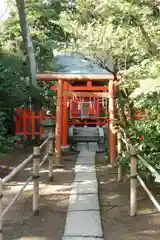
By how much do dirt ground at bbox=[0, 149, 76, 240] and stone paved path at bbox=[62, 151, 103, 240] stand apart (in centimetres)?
12

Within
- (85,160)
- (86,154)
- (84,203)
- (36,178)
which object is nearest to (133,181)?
(84,203)

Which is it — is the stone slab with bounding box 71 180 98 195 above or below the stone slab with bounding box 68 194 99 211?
above

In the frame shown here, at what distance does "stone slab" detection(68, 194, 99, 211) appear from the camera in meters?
4.99

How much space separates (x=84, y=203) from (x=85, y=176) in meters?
2.09

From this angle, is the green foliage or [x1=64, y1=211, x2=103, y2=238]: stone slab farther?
the green foliage

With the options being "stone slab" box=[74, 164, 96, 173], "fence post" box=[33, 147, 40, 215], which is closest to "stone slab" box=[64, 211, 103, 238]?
"fence post" box=[33, 147, 40, 215]

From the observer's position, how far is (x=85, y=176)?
732cm

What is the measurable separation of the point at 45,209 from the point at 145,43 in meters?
2.82

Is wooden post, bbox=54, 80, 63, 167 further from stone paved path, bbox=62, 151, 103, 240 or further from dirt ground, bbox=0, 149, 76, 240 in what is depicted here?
stone paved path, bbox=62, 151, 103, 240

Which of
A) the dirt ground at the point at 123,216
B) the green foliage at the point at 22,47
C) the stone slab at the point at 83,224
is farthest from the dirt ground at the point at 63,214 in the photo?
the green foliage at the point at 22,47

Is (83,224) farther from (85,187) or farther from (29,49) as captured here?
(29,49)

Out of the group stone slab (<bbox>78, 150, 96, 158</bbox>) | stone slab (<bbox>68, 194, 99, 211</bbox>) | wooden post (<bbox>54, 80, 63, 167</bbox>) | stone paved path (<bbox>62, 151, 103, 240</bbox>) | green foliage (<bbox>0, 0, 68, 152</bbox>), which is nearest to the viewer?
stone paved path (<bbox>62, 151, 103, 240</bbox>)

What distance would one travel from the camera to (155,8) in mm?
4184

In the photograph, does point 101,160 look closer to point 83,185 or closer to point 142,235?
point 83,185
